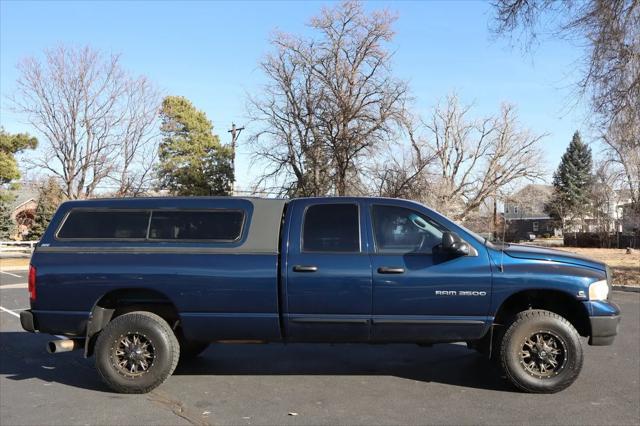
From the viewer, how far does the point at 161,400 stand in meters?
5.29

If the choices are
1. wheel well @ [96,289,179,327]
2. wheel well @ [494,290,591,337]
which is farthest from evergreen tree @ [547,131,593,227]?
wheel well @ [96,289,179,327]

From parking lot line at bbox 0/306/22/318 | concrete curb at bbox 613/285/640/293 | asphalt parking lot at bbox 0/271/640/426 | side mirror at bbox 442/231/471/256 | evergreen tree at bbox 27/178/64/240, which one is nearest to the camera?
asphalt parking lot at bbox 0/271/640/426

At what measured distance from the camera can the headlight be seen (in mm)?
5391

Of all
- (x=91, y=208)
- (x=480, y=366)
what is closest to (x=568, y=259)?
(x=480, y=366)

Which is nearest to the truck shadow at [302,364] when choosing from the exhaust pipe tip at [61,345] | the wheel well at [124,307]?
the exhaust pipe tip at [61,345]

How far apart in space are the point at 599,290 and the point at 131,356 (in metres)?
4.66

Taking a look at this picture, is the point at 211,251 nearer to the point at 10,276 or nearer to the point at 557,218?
the point at 10,276

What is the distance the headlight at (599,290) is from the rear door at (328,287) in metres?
2.16

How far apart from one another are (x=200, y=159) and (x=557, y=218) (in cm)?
4591

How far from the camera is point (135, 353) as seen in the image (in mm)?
5543

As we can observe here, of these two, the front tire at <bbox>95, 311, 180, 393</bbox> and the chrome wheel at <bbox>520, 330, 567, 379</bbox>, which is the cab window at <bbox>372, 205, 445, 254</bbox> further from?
the front tire at <bbox>95, 311, 180, 393</bbox>

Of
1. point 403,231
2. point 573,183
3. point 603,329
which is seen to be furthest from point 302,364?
point 573,183

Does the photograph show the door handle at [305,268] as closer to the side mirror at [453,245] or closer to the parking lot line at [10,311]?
the side mirror at [453,245]

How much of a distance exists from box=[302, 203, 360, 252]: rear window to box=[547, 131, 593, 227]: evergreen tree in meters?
62.3
